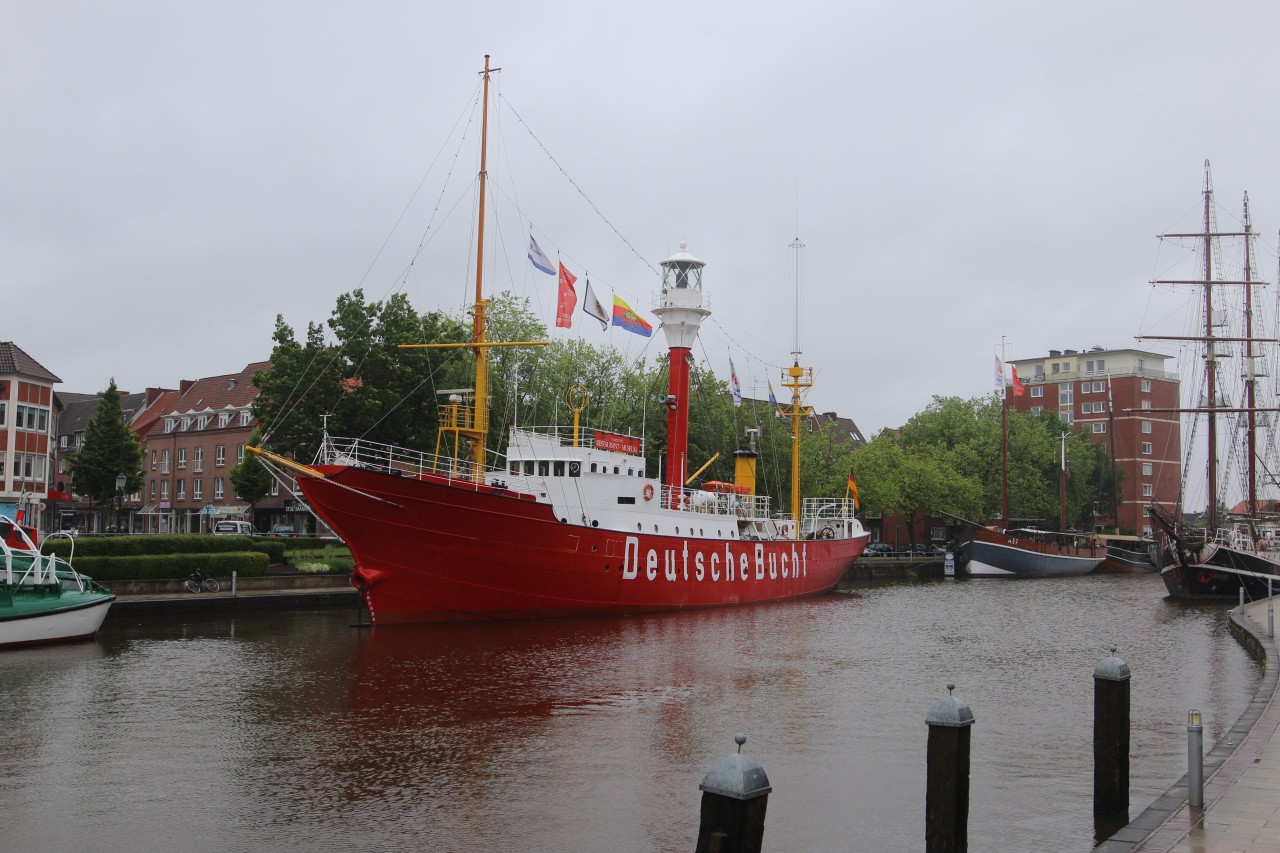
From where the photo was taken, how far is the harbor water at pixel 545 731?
12.9m

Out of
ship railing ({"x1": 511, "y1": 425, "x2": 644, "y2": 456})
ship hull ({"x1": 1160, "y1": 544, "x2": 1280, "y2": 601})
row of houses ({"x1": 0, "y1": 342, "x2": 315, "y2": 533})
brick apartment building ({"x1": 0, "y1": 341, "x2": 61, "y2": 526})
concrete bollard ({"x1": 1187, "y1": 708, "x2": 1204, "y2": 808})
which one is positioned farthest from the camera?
row of houses ({"x1": 0, "y1": 342, "x2": 315, "y2": 533})

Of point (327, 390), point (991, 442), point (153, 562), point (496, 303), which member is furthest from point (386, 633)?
point (991, 442)

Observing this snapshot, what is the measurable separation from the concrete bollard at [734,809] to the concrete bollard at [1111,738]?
17.8 ft

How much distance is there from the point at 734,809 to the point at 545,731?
34.4 feet

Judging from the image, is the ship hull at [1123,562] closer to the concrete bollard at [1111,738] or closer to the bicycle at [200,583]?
the bicycle at [200,583]

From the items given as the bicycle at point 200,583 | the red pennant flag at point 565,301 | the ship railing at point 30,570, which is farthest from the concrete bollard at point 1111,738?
the bicycle at point 200,583

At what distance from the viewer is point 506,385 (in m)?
58.8

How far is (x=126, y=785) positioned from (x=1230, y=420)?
62914 mm

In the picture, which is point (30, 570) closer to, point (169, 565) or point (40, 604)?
point (40, 604)

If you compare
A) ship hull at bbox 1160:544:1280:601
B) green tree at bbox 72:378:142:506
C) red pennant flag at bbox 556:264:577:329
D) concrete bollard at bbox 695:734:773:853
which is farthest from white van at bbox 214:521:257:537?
concrete bollard at bbox 695:734:773:853

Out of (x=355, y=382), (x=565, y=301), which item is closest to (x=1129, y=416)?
(x=355, y=382)

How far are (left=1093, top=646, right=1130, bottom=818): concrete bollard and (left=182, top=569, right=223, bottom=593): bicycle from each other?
107 feet

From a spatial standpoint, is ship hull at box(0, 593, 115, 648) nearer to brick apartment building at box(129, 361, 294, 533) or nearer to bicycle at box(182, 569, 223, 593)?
bicycle at box(182, 569, 223, 593)

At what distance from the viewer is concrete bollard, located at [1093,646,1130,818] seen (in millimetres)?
11914
